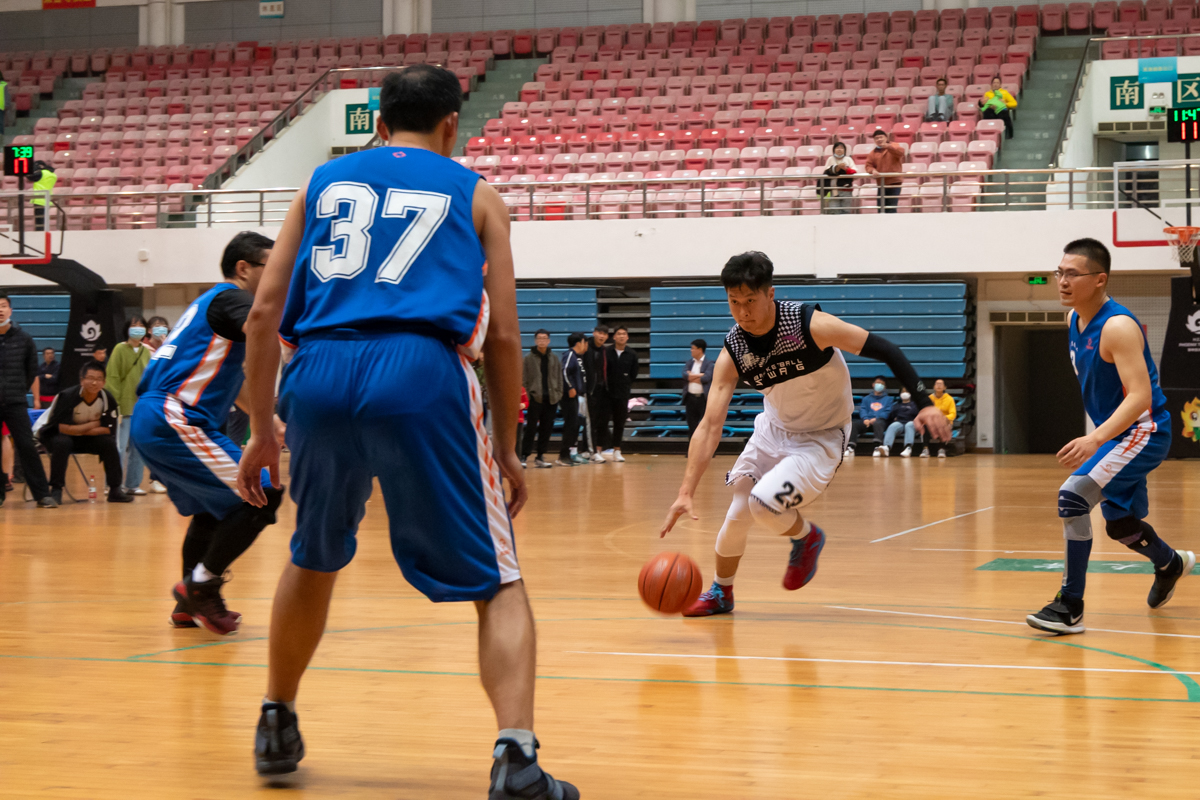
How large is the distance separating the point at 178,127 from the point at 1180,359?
1756 centimetres

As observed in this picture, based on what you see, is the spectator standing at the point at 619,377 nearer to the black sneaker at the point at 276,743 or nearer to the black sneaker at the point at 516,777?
the black sneaker at the point at 276,743

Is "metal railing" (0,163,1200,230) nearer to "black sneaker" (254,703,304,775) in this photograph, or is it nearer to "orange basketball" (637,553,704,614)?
"orange basketball" (637,553,704,614)

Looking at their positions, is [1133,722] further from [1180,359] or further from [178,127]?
[178,127]

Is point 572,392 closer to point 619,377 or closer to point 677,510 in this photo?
point 619,377

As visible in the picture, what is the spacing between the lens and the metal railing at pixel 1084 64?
19.5 metres

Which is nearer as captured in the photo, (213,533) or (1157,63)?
(213,533)

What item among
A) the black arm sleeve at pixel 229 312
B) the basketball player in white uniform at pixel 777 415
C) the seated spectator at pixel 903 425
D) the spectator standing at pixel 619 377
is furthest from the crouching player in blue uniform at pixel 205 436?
the seated spectator at pixel 903 425

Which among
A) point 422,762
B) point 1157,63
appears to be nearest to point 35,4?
point 1157,63

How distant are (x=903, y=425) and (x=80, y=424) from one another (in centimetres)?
1163

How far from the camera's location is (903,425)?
61.7 ft

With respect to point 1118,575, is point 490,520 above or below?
above

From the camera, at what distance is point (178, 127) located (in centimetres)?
2391

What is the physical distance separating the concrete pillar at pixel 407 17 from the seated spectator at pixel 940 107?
11.1 meters

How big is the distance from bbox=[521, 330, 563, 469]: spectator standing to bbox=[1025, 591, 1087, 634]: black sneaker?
445 inches
